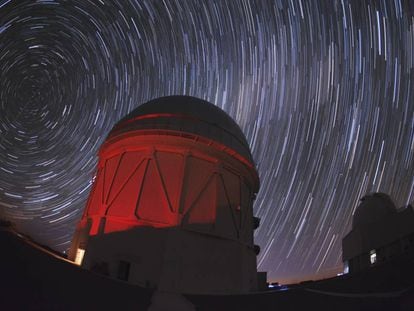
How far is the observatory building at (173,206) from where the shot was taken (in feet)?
43.7

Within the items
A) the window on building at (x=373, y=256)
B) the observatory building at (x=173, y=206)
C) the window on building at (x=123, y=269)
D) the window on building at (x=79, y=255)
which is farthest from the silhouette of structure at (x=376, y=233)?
the window on building at (x=79, y=255)

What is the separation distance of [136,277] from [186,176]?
489cm

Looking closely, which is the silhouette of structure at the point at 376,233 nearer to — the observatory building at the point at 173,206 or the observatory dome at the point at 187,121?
the observatory building at the point at 173,206

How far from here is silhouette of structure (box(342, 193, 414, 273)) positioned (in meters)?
22.7

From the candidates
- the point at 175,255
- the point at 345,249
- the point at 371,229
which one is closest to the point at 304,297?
the point at 175,255

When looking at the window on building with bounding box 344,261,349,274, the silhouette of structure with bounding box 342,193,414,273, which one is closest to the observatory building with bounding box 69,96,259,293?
the silhouette of structure with bounding box 342,193,414,273

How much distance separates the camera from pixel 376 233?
82.1ft

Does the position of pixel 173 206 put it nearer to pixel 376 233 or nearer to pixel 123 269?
pixel 123 269

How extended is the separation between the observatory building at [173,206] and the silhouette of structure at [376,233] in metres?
12.4

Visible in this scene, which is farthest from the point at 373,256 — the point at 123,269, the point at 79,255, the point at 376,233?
the point at 79,255

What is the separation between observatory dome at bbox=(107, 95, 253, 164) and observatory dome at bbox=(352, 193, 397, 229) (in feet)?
48.4

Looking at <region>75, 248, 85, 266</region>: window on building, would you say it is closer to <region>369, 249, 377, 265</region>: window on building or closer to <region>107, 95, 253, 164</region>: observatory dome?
<region>107, 95, 253, 164</region>: observatory dome

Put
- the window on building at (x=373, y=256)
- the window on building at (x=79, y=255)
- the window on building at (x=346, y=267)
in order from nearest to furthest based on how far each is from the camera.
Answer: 1. the window on building at (x=79, y=255)
2. the window on building at (x=373, y=256)
3. the window on building at (x=346, y=267)

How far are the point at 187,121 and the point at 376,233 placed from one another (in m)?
18.6
